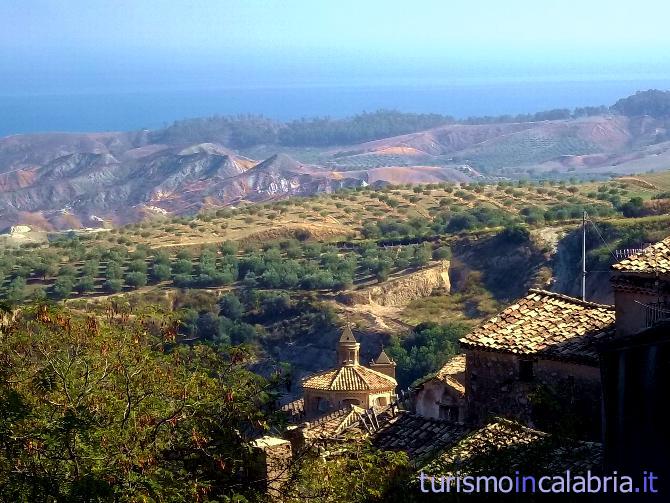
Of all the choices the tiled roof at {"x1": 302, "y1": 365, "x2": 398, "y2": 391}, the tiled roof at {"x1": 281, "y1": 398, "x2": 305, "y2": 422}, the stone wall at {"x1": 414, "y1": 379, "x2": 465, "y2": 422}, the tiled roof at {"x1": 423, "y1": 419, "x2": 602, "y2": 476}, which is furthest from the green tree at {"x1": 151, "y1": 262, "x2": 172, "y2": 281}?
the tiled roof at {"x1": 423, "y1": 419, "x2": 602, "y2": 476}

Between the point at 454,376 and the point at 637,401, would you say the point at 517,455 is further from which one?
the point at 454,376

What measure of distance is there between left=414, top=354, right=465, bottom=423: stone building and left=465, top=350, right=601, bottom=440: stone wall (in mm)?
988

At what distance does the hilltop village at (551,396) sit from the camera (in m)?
10.9

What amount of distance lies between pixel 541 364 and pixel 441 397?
3.26 meters

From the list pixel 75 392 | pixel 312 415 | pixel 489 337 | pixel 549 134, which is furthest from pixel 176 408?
pixel 549 134

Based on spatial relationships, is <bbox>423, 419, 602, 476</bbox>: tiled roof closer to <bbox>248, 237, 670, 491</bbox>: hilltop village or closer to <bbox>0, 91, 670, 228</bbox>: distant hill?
<bbox>248, 237, 670, 491</bbox>: hilltop village

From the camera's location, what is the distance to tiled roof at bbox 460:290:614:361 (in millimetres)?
→ 15055

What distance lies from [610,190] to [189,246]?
81.8 ft

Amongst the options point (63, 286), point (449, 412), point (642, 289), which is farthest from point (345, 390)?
point (63, 286)

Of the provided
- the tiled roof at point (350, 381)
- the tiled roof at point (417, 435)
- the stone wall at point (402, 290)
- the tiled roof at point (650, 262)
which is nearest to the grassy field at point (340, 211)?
the stone wall at point (402, 290)

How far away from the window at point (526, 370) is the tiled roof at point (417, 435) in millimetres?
954

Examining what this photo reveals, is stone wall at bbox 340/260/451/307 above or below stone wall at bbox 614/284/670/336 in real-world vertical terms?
below

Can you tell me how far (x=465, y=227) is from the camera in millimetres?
70500

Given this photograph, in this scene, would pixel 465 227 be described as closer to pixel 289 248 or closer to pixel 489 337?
pixel 289 248
